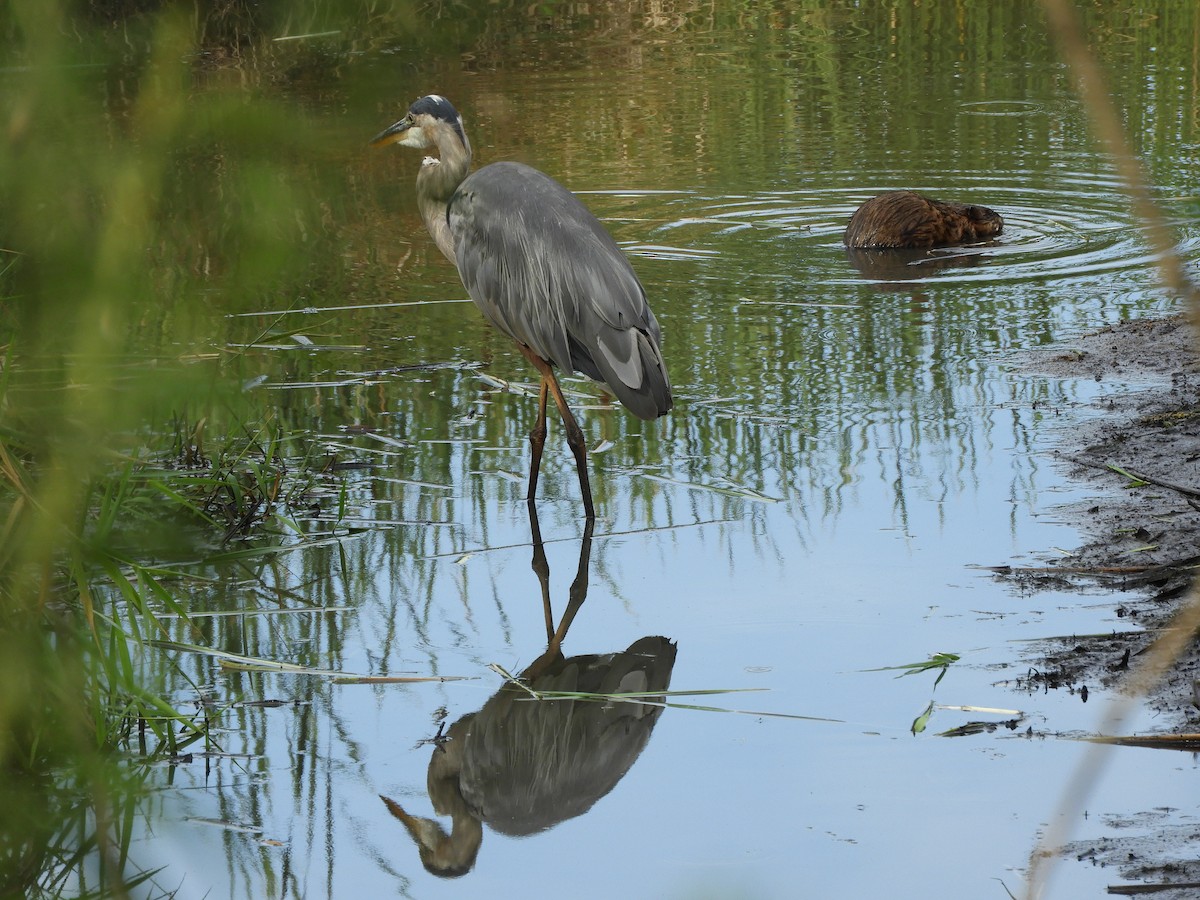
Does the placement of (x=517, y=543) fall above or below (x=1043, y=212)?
below

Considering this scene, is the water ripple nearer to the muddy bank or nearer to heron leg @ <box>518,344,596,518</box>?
the muddy bank

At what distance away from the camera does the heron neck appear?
19.8 feet

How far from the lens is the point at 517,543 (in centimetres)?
511

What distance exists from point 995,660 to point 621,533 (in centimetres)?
149

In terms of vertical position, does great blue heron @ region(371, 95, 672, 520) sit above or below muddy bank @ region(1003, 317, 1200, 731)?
above

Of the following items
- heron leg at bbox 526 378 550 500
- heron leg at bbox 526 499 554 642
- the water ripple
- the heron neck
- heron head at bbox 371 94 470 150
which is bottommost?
heron leg at bbox 526 499 554 642

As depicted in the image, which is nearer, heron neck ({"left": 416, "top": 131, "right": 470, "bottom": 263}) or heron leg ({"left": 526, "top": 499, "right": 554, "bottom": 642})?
heron leg ({"left": 526, "top": 499, "right": 554, "bottom": 642})

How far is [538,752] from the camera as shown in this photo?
369 centimetres

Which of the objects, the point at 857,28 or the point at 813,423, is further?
the point at 857,28

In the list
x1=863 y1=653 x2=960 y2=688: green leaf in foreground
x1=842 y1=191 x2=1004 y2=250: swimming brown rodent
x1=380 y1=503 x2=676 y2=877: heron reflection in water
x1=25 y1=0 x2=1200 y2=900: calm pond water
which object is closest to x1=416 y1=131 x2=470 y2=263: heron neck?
x1=25 y1=0 x2=1200 y2=900: calm pond water

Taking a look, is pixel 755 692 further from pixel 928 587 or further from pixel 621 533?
pixel 621 533

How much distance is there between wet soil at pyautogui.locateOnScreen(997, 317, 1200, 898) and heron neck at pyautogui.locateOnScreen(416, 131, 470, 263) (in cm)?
236

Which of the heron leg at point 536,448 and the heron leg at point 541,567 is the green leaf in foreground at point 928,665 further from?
the heron leg at point 536,448

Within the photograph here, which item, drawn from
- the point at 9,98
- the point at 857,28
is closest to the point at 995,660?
the point at 9,98
